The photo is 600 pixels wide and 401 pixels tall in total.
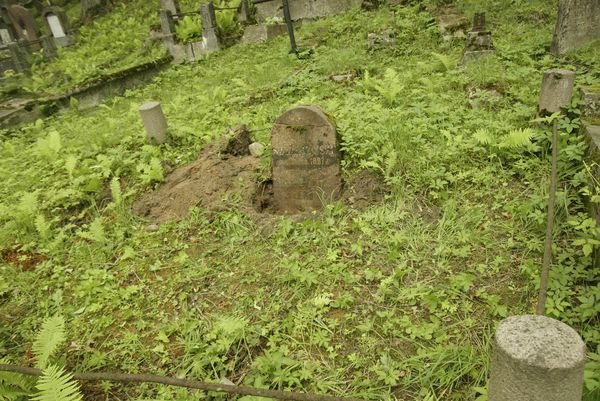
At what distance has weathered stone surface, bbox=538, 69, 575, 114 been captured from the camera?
382 centimetres

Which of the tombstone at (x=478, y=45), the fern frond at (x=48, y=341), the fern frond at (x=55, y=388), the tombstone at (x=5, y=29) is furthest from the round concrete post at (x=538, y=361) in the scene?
the tombstone at (x=5, y=29)

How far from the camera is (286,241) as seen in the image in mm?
3408

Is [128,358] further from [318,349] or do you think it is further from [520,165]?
[520,165]

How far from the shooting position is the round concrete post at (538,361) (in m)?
1.20

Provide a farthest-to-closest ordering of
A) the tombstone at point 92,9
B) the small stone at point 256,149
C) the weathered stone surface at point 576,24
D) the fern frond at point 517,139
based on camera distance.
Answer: the tombstone at point 92,9, the weathered stone surface at point 576,24, the small stone at point 256,149, the fern frond at point 517,139

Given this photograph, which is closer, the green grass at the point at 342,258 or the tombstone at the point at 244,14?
the green grass at the point at 342,258

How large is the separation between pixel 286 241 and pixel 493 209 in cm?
182

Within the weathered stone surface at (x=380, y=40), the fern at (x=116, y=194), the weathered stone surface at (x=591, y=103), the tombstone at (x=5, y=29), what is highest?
the tombstone at (x=5, y=29)

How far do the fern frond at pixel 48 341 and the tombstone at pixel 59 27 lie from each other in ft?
51.3

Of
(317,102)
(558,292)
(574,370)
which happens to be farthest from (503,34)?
(574,370)

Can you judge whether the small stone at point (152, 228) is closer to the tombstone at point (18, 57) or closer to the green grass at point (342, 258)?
the green grass at point (342, 258)

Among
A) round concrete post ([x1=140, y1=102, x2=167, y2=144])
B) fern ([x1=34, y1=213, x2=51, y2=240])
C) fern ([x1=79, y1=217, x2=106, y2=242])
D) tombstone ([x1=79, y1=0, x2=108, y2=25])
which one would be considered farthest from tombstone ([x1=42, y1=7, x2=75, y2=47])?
fern ([x1=79, y1=217, x2=106, y2=242])

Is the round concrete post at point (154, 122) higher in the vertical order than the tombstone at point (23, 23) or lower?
lower

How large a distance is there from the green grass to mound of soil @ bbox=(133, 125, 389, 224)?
0.48ft
